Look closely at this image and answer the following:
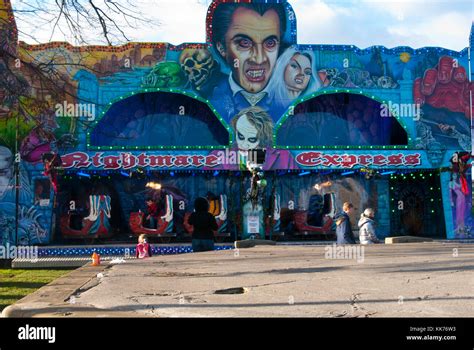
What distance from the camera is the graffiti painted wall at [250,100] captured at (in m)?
26.3

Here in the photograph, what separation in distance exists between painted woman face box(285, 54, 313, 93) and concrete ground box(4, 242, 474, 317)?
15324 millimetres

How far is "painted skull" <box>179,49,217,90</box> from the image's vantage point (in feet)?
87.9

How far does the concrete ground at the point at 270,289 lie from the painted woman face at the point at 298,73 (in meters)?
15.3

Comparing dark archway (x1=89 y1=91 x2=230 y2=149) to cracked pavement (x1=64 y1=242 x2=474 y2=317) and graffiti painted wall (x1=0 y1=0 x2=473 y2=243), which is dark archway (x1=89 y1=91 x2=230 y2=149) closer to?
graffiti painted wall (x1=0 y1=0 x2=473 y2=243)

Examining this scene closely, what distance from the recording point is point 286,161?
27047 mm

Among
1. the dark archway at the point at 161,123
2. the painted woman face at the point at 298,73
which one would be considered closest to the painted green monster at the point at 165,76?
the dark archway at the point at 161,123

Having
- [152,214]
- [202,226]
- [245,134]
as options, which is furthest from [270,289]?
[152,214]

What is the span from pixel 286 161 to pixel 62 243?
31.1ft

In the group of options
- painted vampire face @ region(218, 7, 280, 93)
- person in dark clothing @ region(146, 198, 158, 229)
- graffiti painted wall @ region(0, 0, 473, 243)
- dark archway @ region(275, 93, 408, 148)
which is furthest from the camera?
dark archway @ region(275, 93, 408, 148)

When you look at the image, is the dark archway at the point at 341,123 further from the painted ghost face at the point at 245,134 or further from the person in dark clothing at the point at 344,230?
the person in dark clothing at the point at 344,230

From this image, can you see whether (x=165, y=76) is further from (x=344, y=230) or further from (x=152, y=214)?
(x=344, y=230)

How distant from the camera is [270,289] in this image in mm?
8016

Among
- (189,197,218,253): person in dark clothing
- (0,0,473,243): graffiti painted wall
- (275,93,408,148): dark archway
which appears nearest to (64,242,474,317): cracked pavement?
(189,197,218,253): person in dark clothing

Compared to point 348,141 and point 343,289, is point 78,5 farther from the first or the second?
point 348,141
